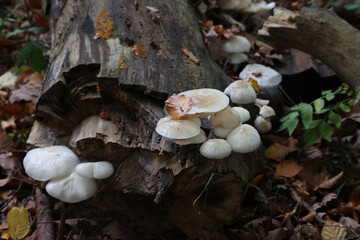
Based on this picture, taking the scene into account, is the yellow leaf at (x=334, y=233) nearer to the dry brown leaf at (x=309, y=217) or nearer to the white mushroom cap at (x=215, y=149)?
the dry brown leaf at (x=309, y=217)

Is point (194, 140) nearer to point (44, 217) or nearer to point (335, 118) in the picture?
point (335, 118)

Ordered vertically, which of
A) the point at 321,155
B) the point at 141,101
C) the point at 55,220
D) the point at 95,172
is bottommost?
the point at 55,220

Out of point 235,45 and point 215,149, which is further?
point 235,45

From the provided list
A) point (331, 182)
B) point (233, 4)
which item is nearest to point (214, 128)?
point (331, 182)

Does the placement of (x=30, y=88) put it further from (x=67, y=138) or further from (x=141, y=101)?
(x=141, y=101)

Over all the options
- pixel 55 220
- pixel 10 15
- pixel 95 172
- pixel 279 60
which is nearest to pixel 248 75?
pixel 279 60

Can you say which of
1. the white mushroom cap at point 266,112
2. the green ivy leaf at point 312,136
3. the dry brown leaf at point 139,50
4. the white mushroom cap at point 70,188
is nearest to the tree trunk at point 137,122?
the dry brown leaf at point 139,50

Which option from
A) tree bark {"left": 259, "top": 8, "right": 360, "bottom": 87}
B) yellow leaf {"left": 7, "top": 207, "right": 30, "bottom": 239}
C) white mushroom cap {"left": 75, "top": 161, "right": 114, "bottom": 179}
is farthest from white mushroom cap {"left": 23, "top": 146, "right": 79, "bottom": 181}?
tree bark {"left": 259, "top": 8, "right": 360, "bottom": 87}
